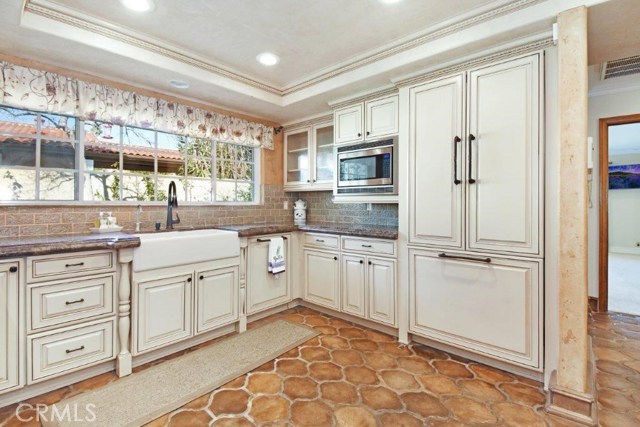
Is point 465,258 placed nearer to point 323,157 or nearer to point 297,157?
point 323,157

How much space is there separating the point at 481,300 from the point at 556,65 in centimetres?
160

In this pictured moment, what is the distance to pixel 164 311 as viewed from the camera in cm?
235

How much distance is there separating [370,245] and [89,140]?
262 cm

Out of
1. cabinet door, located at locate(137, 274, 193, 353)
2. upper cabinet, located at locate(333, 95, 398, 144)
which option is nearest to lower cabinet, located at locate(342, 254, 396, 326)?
upper cabinet, located at locate(333, 95, 398, 144)

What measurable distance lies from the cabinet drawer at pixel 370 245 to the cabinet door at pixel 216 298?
1.08 meters

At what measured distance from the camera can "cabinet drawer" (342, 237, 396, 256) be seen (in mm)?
2740

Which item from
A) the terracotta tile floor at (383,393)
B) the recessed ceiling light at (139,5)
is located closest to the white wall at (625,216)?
the terracotta tile floor at (383,393)

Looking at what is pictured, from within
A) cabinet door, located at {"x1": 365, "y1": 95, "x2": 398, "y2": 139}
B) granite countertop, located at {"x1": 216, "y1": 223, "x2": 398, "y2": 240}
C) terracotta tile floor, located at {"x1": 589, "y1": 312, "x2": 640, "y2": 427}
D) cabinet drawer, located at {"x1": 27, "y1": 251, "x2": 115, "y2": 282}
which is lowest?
terracotta tile floor, located at {"x1": 589, "y1": 312, "x2": 640, "y2": 427}

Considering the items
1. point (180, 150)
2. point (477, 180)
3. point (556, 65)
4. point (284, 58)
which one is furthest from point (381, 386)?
point (180, 150)

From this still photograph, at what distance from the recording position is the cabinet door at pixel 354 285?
2.95 m

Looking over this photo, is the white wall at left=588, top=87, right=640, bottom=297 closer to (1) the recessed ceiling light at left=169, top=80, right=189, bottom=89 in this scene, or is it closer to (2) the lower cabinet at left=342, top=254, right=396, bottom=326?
(2) the lower cabinet at left=342, top=254, right=396, bottom=326

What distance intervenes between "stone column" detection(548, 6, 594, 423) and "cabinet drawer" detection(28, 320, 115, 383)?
9.13 feet

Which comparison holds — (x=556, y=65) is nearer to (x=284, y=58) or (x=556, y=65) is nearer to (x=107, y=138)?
(x=284, y=58)

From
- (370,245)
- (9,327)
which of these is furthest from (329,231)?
(9,327)
